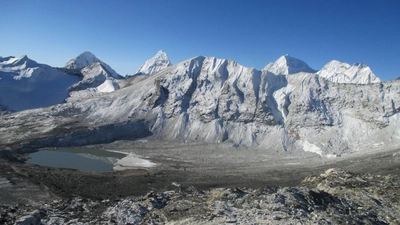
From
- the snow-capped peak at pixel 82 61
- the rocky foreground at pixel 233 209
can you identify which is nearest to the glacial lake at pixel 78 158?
the rocky foreground at pixel 233 209

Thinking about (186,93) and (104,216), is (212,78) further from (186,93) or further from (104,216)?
(104,216)

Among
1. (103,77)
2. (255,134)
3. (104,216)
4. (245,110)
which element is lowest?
(104,216)

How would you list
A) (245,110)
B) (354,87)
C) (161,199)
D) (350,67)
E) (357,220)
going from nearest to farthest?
1. (357,220)
2. (161,199)
3. (354,87)
4. (245,110)
5. (350,67)

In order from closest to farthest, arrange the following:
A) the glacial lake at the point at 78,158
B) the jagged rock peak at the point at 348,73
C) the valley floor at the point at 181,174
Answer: the valley floor at the point at 181,174, the glacial lake at the point at 78,158, the jagged rock peak at the point at 348,73

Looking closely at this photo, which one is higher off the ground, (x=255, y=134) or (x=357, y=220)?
(x=255, y=134)

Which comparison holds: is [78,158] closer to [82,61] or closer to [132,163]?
[132,163]

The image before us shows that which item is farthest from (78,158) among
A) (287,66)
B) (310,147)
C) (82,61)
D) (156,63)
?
(156,63)

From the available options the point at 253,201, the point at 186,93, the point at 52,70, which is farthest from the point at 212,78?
the point at 52,70

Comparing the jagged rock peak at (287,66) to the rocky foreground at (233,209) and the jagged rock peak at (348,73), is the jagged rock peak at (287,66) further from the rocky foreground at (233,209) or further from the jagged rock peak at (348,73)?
the rocky foreground at (233,209)
